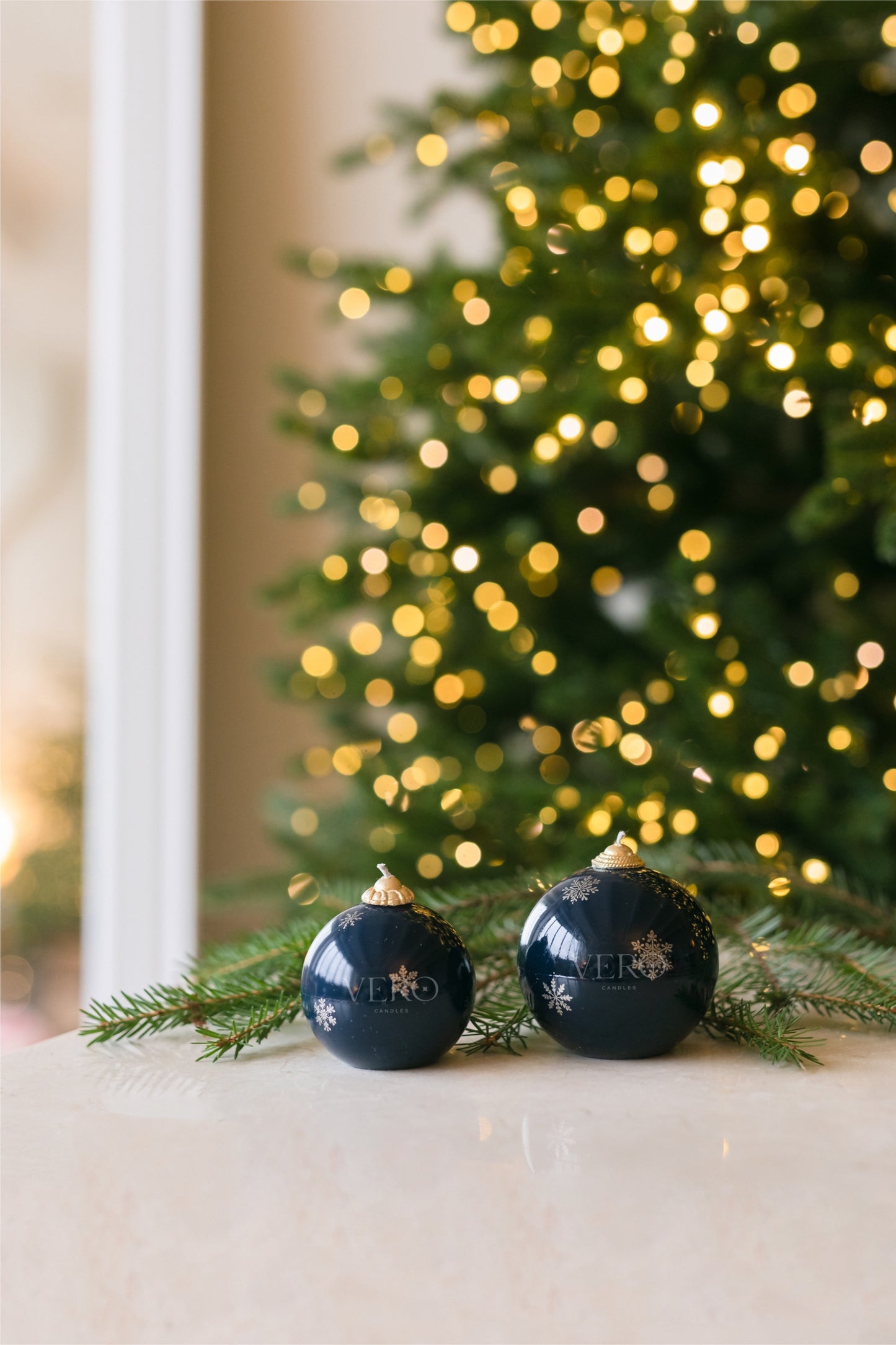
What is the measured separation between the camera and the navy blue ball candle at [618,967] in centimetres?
52

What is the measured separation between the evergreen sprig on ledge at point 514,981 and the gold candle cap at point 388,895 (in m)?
→ 0.08

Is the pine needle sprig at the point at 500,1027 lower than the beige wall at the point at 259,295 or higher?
lower

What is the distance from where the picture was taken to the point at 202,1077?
0.52 m

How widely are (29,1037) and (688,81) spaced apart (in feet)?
5.16

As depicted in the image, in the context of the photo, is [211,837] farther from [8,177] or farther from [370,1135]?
[370,1135]

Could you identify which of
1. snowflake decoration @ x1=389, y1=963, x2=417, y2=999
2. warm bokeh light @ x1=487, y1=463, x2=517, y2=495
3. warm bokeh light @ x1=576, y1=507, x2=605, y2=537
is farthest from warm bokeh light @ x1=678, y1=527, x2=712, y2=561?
snowflake decoration @ x1=389, y1=963, x2=417, y2=999

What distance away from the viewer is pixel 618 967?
51 cm

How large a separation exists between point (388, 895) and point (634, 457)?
77 cm

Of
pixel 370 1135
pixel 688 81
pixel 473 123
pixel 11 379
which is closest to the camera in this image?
pixel 370 1135

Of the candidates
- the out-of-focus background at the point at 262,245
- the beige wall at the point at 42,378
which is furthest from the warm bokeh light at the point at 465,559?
the out-of-focus background at the point at 262,245

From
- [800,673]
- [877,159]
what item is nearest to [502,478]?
[800,673]

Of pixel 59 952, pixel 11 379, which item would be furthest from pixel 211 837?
pixel 11 379

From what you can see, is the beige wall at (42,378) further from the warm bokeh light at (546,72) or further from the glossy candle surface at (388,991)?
the glossy candle surface at (388,991)

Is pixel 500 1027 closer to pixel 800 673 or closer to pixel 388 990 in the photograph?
pixel 388 990
